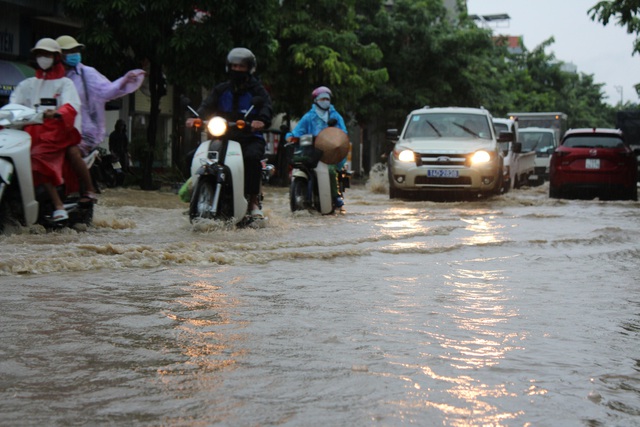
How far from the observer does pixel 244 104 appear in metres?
10.9

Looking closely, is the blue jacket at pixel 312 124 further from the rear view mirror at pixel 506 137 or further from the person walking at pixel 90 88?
the rear view mirror at pixel 506 137

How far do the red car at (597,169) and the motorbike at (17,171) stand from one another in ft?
44.6

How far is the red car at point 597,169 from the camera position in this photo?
68.8 ft

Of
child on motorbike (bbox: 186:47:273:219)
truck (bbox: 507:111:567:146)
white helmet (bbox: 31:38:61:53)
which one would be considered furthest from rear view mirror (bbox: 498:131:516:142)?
truck (bbox: 507:111:567:146)

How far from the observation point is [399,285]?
22.0 ft

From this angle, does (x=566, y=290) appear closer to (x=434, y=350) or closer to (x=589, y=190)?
(x=434, y=350)

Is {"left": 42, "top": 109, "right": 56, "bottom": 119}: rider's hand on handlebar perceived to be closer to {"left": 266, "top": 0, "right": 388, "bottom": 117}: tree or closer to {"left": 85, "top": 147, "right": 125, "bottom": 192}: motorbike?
{"left": 85, "top": 147, "right": 125, "bottom": 192}: motorbike

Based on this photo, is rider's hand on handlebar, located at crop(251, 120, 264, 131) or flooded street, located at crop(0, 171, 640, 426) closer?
flooded street, located at crop(0, 171, 640, 426)

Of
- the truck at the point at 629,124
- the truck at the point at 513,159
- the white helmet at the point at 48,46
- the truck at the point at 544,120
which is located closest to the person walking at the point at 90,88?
the white helmet at the point at 48,46

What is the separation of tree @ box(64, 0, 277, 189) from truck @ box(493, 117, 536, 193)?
5589mm

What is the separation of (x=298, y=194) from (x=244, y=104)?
3.06 m

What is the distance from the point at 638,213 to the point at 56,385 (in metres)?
13.4

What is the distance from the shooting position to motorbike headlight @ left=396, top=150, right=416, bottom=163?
1828cm

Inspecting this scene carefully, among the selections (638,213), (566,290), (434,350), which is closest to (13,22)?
(638,213)
